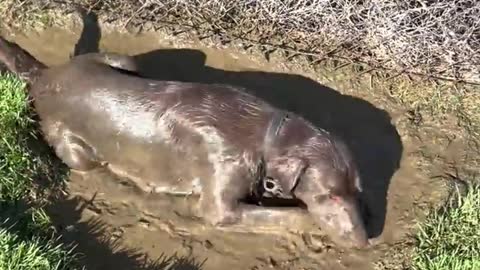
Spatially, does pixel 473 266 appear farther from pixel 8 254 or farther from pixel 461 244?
pixel 8 254

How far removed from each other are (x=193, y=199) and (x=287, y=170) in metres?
0.82

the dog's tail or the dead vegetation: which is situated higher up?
the dead vegetation

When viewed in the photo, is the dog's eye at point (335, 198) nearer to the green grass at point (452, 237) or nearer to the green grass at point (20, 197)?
the green grass at point (452, 237)

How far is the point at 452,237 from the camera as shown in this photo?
640 cm

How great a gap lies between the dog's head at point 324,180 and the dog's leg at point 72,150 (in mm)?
1413

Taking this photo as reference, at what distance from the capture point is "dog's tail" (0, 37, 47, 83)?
7.01 meters

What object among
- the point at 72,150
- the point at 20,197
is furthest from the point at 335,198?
the point at 20,197

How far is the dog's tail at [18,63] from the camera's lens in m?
7.01

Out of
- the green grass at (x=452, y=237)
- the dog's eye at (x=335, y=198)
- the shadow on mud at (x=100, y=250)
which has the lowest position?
the shadow on mud at (x=100, y=250)

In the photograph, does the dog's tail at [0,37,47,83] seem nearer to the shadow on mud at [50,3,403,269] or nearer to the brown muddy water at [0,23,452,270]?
the brown muddy water at [0,23,452,270]

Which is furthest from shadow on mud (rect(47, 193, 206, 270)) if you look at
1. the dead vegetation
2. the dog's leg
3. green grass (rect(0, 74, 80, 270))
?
the dead vegetation

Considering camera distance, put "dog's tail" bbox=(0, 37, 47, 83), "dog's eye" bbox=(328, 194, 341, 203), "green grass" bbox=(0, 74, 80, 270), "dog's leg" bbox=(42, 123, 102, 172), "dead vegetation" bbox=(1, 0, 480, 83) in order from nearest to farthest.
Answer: "green grass" bbox=(0, 74, 80, 270), "dog's eye" bbox=(328, 194, 341, 203), "dog's leg" bbox=(42, 123, 102, 172), "dog's tail" bbox=(0, 37, 47, 83), "dead vegetation" bbox=(1, 0, 480, 83)

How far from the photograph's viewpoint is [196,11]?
8.16 metres

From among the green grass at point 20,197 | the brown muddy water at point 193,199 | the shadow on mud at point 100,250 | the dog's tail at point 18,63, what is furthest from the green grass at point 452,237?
the dog's tail at point 18,63
